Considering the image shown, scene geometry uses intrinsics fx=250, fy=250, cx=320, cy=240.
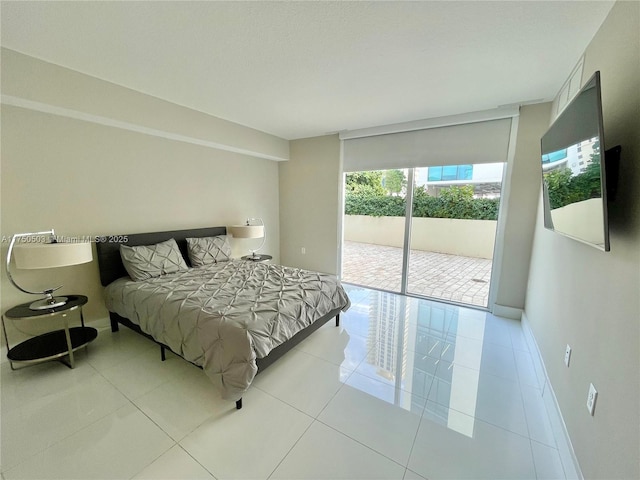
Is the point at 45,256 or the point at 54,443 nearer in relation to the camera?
the point at 54,443

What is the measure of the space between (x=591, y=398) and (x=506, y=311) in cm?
221

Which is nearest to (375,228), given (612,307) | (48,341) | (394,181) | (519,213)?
(394,181)

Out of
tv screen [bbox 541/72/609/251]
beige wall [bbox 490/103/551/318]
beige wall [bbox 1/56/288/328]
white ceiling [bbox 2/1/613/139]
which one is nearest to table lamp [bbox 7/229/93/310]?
beige wall [bbox 1/56/288/328]

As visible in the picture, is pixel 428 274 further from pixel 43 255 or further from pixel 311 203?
pixel 43 255

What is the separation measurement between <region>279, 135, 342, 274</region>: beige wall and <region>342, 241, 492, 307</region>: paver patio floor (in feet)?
1.58

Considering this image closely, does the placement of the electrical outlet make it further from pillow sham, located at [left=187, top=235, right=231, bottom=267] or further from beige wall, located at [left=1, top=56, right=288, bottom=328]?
beige wall, located at [left=1, top=56, right=288, bottom=328]

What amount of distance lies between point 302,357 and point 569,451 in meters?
1.85

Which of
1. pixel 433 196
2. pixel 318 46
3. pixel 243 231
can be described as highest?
pixel 318 46

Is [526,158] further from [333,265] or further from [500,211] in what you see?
[333,265]

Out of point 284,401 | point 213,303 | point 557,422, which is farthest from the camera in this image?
point 213,303

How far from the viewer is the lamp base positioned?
83.2 inches

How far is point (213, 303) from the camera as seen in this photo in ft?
6.95

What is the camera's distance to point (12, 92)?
6.34 ft

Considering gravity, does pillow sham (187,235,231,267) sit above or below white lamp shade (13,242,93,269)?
below
